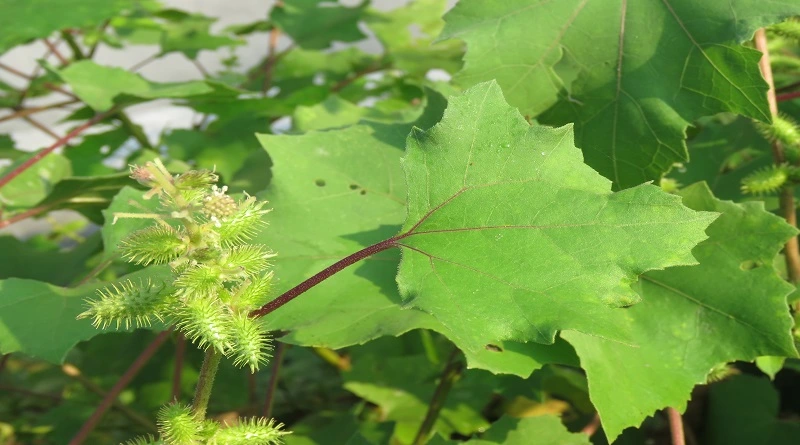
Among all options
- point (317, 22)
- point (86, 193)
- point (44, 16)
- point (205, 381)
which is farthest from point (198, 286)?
point (317, 22)

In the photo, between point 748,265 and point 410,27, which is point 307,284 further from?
point 410,27

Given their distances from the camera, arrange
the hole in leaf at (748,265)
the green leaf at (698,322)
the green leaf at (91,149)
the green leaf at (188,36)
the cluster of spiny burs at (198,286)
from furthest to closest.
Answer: the green leaf at (188,36) < the green leaf at (91,149) < the hole in leaf at (748,265) < the green leaf at (698,322) < the cluster of spiny burs at (198,286)

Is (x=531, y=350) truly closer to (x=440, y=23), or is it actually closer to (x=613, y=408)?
(x=613, y=408)

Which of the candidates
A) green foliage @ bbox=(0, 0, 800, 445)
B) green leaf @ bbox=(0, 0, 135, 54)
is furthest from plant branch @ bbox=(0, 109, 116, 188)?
green leaf @ bbox=(0, 0, 135, 54)

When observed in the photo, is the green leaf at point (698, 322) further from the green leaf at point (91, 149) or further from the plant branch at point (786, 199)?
the green leaf at point (91, 149)

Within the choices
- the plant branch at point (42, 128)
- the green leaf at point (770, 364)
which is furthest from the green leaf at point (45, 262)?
the green leaf at point (770, 364)

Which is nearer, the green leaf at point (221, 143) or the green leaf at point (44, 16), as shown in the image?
the green leaf at point (44, 16)

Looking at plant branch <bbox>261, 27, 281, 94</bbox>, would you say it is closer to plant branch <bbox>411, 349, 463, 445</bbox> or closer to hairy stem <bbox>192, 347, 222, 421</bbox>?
plant branch <bbox>411, 349, 463, 445</bbox>

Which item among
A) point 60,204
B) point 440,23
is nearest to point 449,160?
point 60,204
